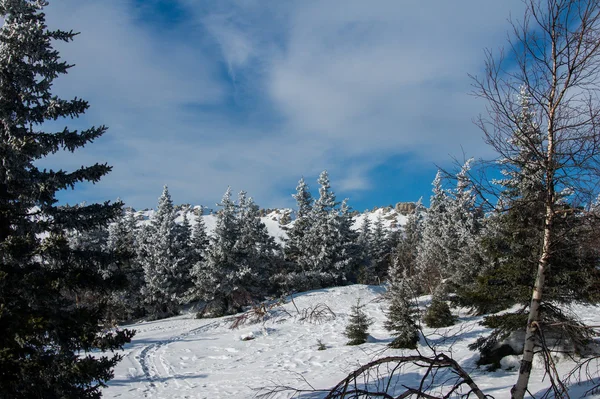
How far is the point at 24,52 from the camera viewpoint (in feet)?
24.6

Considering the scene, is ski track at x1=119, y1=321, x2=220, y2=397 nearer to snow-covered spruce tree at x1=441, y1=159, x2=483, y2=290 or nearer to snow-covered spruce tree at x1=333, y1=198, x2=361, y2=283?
snow-covered spruce tree at x1=441, y1=159, x2=483, y2=290

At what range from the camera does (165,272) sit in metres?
32.8

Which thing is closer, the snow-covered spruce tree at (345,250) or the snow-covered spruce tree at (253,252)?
the snow-covered spruce tree at (253,252)

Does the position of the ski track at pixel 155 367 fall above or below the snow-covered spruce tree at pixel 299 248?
below

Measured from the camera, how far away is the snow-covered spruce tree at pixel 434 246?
2700 cm

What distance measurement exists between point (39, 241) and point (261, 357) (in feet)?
35.2

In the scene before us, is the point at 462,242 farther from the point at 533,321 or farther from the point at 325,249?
the point at 533,321

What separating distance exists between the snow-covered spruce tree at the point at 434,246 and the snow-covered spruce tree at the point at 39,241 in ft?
65.8

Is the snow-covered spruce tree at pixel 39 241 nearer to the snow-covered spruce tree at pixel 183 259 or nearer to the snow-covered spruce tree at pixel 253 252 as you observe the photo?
the snow-covered spruce tree at pixel 253 252

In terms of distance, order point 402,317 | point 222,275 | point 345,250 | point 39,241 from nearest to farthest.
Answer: point 39,241 < point 402,317 < point 222,275 < point 345,250

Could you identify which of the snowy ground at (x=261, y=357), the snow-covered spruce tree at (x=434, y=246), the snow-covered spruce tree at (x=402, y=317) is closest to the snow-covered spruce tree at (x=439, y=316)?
the snowy ground at (x=261, y=357)

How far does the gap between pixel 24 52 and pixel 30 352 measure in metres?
5.87

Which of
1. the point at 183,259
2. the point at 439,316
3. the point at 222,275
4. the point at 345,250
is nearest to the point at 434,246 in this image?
the point at 345,250

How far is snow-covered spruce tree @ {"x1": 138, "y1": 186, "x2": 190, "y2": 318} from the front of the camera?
31.6 meters
